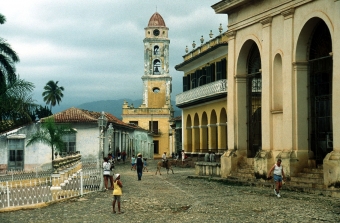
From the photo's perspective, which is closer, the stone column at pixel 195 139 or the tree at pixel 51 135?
the tree at pixel 51 135

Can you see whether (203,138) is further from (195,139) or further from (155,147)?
(155,147)

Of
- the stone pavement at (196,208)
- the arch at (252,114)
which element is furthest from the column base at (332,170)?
the arch at (252,114)

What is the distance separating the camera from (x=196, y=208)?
652 inches

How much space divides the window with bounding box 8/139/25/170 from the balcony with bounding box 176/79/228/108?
36.9 feet

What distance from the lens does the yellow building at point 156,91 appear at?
278 feet

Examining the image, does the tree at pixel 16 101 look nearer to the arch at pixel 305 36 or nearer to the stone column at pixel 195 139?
the arch at pixel 305 36

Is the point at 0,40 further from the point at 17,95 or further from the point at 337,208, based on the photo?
the point at 337,208

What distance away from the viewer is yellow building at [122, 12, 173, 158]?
84625 millimetres

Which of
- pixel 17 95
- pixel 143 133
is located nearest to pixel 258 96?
pixel 17 95

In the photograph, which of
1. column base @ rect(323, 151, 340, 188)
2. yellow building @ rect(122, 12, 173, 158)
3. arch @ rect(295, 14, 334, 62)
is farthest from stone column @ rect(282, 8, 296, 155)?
yellow building @ rect(122, 12, 173, 158)

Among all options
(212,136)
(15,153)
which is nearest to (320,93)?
(212,136)

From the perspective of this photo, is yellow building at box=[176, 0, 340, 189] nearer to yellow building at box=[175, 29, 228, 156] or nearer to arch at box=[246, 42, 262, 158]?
arch at box=[246, 42, 262, 158]

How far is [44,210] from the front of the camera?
1739cm

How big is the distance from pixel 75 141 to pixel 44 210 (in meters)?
27.3
